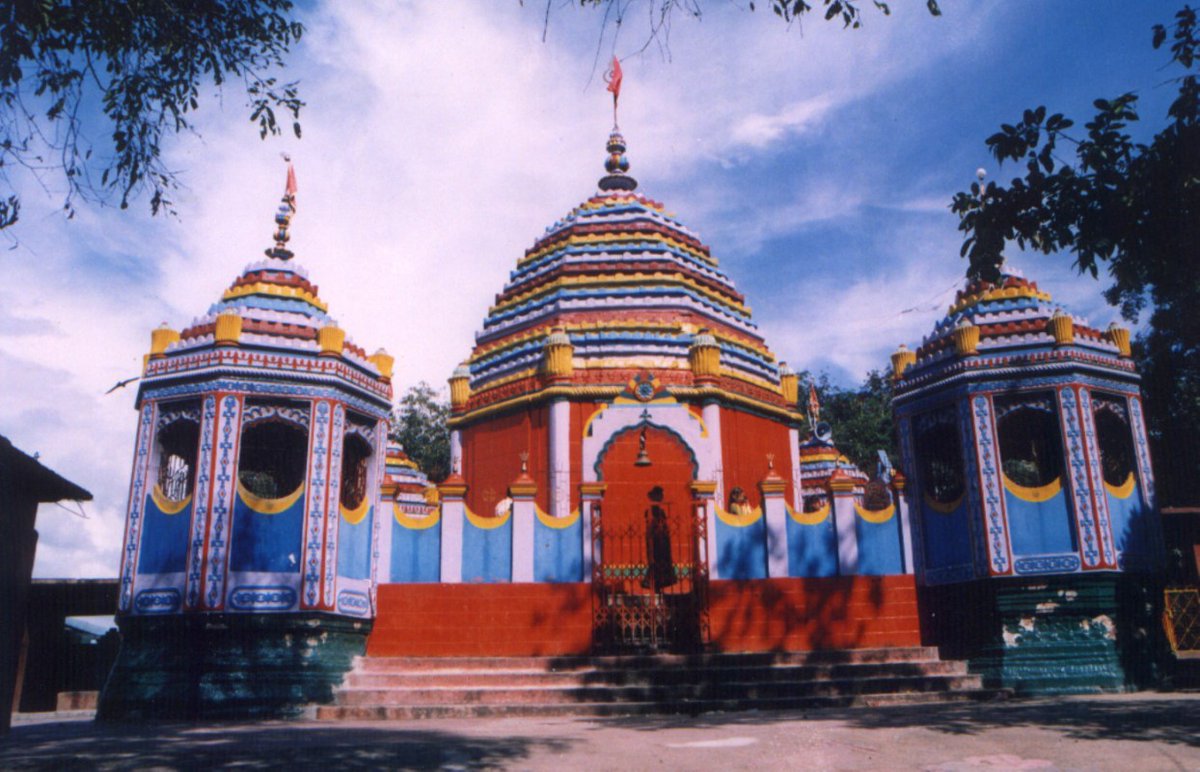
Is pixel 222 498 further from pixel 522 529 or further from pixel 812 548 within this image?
pixel 812 548

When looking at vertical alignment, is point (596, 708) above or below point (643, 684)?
below

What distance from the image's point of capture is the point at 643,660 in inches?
456

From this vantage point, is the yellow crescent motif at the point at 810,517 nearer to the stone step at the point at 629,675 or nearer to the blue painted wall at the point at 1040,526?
the stone step at the point at 629,675

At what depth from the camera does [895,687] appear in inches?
430

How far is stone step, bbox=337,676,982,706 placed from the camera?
10.6 meters

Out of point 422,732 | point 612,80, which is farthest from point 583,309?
point 422,732

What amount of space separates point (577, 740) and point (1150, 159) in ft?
22.1

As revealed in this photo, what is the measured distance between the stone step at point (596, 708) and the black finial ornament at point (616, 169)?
14948 mm

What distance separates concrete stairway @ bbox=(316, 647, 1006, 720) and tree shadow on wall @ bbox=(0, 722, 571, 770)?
169cm

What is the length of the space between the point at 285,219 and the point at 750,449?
9.18 meters

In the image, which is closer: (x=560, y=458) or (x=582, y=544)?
(x=582, y=544)

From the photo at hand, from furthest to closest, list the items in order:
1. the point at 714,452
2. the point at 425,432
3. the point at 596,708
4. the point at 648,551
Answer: the point at 425,432 → the point at 714,452 → the point at 648,551 → the point at 596,708

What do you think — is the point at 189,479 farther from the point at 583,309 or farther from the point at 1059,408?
the point at 1059,408

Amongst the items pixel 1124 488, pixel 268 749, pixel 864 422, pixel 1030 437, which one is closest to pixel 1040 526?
pixel 1124 488
